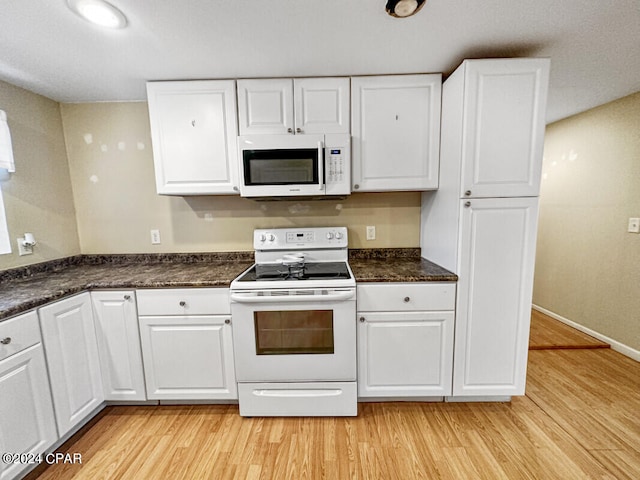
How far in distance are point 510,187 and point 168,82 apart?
2249 millimetres

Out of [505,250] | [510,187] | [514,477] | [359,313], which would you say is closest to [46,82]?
[359,313]

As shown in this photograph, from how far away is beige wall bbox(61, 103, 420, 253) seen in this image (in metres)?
2.11

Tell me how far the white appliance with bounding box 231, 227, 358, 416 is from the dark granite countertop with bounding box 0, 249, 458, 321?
200mm

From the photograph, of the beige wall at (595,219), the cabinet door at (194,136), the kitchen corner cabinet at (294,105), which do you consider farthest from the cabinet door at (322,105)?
the beige wall at (595,219)

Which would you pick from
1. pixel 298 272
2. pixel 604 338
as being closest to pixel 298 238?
pixel 298 272

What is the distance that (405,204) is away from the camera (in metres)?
2.16

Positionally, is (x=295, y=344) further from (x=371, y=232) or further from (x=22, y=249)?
(x=22, y=249)

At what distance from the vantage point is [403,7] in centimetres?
112

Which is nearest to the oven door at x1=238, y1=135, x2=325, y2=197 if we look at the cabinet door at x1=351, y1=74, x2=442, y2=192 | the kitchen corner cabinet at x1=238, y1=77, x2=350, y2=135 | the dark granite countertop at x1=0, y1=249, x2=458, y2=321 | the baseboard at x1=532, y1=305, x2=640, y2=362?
the kitchen corner cabinet at x1=238, y1=77, x2=350, y2=135

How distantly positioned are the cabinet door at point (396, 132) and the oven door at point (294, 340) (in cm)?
90

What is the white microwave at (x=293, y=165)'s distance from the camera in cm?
173

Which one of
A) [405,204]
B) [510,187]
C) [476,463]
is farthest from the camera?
[405,204]

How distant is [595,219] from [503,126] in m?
1.87

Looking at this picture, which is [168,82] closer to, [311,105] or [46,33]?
[46,33]
